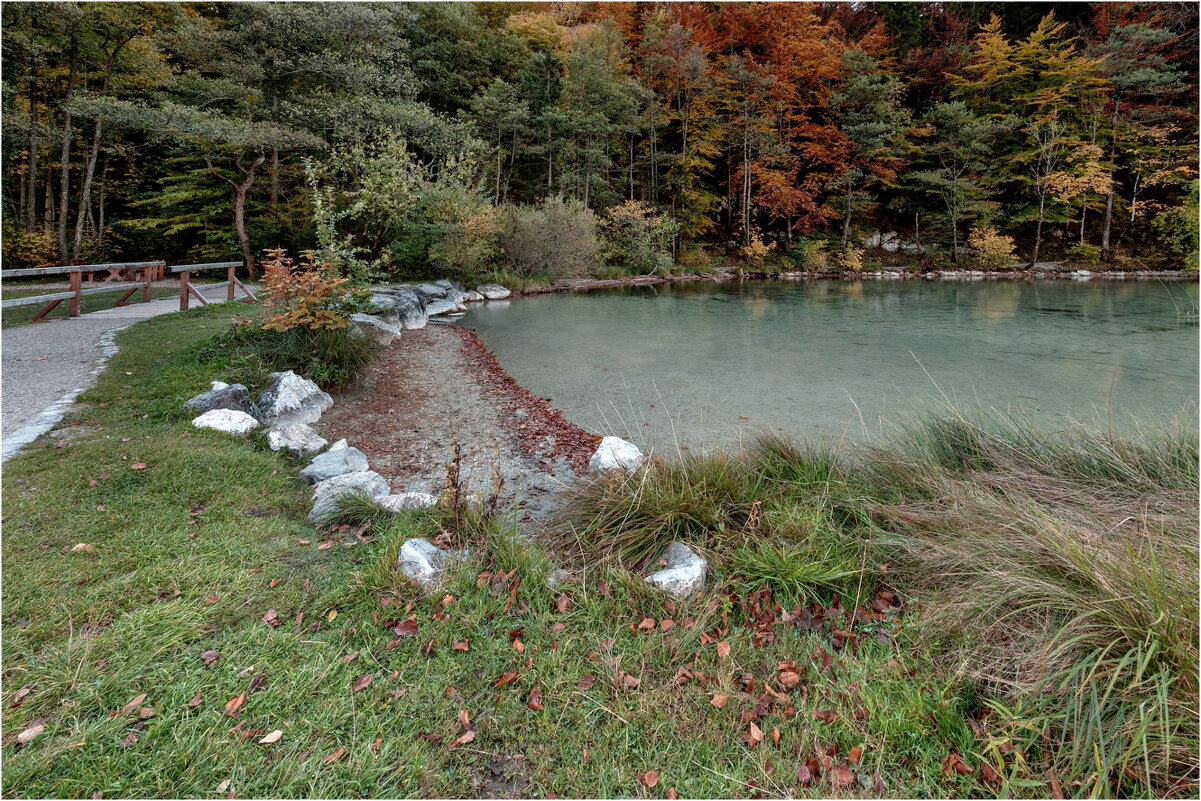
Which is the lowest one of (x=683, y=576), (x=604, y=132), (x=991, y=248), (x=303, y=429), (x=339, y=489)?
(x=683, y=576)

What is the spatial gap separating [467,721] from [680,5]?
33.6 m

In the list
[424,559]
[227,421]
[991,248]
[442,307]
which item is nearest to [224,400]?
[227,421]

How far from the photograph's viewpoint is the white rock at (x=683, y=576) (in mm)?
2369

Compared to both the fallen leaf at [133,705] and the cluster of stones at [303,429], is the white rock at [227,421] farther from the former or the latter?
the fallen leaf at [133,705]

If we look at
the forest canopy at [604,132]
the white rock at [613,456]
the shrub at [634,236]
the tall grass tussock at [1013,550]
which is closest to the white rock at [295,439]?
the white rock at [613,456]

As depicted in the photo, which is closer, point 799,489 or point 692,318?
point 799,489

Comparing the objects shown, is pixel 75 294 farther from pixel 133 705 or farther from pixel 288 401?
pixel 133 705

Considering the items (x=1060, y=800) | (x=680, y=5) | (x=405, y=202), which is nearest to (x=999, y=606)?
(x=1060, y=800)

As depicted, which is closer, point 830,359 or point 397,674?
point 397,674

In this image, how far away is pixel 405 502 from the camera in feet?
10.1

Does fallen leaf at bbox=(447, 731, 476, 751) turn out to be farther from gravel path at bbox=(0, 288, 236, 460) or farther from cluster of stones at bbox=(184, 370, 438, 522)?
gravel path at bbox=(0, 288, 236, 460)

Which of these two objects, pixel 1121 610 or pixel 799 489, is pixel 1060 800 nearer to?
pixel 1121 610

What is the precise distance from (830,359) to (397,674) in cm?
775

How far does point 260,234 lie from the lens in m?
16.5
